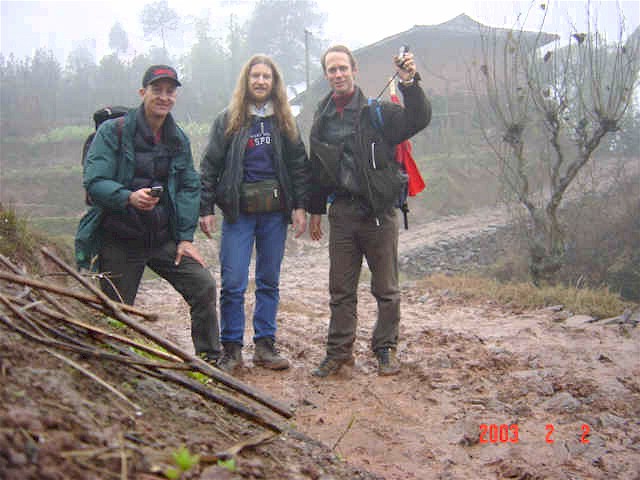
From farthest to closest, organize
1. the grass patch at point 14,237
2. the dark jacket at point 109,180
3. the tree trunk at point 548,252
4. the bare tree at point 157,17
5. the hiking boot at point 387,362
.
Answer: the bare tree at point 157,17, the tree trunk at point 548,252, the grass patch at point 14,237, the hiking boot at point 387,362, the dark jacket at point 109,180

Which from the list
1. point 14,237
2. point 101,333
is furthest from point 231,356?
point 14,237

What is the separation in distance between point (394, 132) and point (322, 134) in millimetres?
512

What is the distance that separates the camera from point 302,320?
6.54 metres

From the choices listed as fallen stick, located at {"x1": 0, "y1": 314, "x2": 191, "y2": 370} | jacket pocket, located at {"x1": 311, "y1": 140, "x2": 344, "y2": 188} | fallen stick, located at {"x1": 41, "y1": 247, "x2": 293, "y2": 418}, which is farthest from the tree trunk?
fallen stick, located at {"x1": 0, "y1": 314, "x2": 191, "y2": 370}

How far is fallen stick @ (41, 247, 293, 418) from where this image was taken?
2.07 metres

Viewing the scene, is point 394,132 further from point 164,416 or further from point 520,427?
point 164,416

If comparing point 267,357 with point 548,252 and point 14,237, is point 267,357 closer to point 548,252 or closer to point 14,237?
point 14,237

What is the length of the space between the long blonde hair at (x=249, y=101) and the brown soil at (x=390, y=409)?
1.75 m

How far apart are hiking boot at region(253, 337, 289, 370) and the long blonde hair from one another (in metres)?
1.50

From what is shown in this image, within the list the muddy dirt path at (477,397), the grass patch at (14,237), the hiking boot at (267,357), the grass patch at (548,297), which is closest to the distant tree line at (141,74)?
the grass patch at (14,237)

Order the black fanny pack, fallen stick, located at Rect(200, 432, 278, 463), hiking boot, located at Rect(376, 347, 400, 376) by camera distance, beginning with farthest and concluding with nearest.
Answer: hiking boot, located at Rect(376, 347, 400, 376) → the black fanny pack → fallen stick, located at Rect(200, 432, 278, 463)

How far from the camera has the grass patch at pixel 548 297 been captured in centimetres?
623
